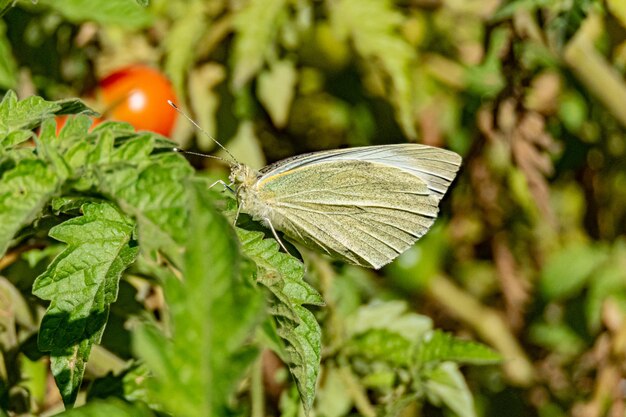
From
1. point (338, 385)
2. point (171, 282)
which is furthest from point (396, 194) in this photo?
point (171, 282)

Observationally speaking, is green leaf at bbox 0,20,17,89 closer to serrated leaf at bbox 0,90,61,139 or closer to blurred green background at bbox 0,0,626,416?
blurred green background at bbox 0,0,626,416

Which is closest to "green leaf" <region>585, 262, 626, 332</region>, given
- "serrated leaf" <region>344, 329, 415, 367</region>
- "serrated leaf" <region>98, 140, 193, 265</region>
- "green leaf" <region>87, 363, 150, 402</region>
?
"serrated leaf" <region>344, 329, 415, 367</region>

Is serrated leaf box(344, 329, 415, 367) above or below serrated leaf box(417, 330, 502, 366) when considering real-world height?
below

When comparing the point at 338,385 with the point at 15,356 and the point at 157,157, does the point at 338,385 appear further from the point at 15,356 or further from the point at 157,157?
the point at 157,157

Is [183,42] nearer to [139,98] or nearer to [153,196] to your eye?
[139,98]

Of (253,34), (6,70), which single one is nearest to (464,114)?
(253,34)

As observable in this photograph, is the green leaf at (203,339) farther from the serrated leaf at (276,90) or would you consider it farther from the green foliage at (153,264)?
the serrated leaf at (276,90)
